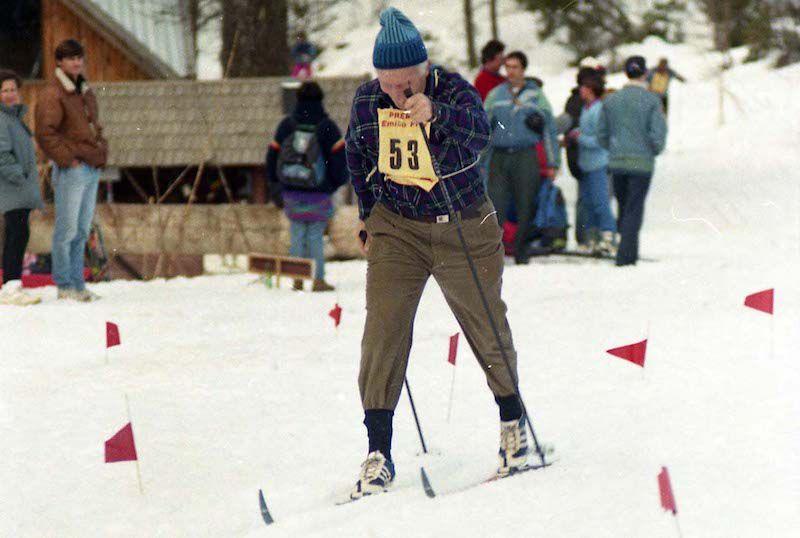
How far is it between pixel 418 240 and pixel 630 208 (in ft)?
20.8

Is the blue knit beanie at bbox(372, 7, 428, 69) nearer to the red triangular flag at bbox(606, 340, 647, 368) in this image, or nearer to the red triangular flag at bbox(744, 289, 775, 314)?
the red triangular flag at bbox(606, 340, 647, 368)

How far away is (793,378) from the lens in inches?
239

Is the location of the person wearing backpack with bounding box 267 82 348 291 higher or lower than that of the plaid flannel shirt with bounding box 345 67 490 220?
lower

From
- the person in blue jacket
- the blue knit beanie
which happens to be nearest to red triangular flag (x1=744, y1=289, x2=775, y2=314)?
the blue knit beanie

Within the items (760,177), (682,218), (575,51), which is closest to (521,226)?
(682,218)

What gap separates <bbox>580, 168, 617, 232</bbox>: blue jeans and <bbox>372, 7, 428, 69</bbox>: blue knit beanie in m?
7.86

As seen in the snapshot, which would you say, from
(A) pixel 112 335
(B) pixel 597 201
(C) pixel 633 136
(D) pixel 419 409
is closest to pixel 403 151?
(D) pixel 419 409

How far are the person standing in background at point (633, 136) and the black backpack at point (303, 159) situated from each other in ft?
8.32

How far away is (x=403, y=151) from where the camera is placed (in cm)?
452

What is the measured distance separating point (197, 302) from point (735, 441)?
5.83 m

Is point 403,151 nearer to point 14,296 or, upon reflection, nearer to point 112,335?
point 112,335

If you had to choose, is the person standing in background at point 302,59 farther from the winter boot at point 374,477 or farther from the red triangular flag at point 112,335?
the winter boot at point 374,477

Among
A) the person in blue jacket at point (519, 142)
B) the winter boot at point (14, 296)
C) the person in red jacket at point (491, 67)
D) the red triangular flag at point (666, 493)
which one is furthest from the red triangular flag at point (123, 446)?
the person in red jacket at point (491, 67)

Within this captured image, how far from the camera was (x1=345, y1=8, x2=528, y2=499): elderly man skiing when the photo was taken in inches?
179
